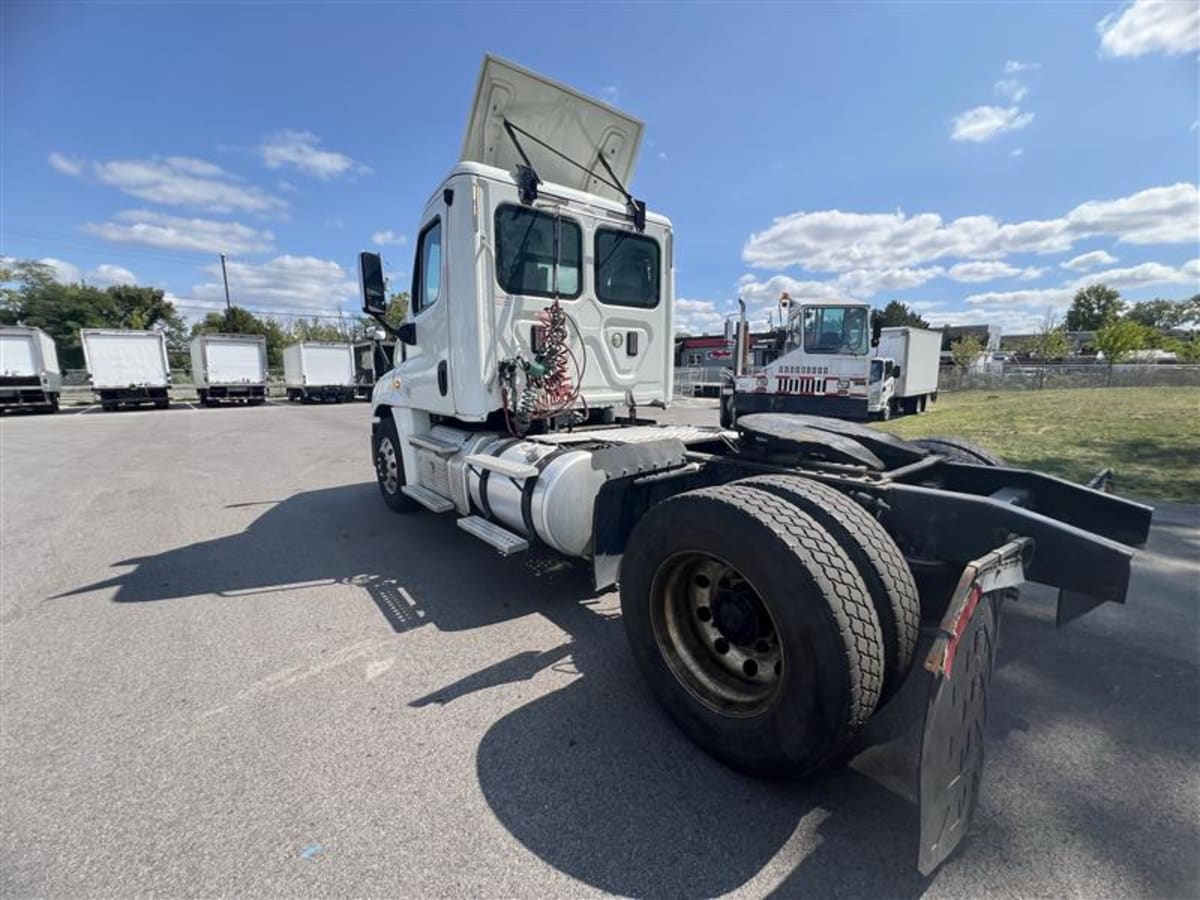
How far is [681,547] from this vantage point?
235 cm

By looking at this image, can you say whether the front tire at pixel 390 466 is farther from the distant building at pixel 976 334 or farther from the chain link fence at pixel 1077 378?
the distant building at pixel 976 334

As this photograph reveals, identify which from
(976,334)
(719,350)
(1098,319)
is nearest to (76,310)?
(719,350)

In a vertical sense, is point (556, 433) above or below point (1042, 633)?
above

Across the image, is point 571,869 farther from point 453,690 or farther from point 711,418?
point 711,418

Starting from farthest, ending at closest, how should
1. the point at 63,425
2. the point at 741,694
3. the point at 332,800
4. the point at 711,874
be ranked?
the point at 63,425
the point at 741,694
the point at 332,800
the point at 711,874

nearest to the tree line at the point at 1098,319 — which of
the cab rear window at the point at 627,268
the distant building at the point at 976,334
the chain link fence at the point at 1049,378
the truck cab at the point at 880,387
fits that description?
the distant building at the point at 976,334

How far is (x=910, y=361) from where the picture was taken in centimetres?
1953

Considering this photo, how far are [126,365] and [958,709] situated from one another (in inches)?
1199

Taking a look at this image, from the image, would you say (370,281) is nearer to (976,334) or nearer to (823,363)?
(823,363)

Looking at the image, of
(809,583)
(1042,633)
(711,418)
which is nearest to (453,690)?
(809,583)

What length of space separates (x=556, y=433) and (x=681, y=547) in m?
2.35

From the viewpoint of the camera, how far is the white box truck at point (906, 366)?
60.4ft

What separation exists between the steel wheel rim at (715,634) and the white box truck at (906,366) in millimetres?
Answer: 16725

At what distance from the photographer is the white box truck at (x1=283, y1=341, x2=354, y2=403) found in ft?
89.8
